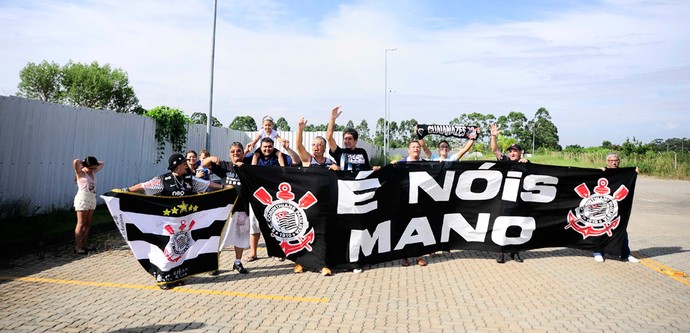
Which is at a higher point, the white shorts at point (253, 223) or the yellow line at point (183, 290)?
the white shorts at point (253, 223)

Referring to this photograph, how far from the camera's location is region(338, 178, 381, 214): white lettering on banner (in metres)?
7.04

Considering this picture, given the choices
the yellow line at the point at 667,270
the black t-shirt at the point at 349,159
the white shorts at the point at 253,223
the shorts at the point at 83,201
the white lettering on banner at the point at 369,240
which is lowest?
Answer: the yellow line at the point at 667,270

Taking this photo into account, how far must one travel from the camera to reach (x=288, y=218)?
6926 millimetres

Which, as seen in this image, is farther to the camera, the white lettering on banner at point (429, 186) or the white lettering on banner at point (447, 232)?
the white lettering on banner at point (429, 186)

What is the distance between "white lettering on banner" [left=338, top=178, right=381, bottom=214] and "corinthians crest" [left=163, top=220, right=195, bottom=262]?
2.17 metres

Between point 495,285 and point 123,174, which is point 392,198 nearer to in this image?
point 495,285

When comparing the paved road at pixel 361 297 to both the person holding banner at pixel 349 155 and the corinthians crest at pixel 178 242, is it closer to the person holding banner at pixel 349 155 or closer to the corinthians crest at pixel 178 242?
the corinthians crest at pixel 178 242

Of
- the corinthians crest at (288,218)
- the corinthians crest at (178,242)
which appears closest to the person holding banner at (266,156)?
the corinthians crest at (288,218)

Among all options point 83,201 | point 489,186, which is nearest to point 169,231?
point 83,201

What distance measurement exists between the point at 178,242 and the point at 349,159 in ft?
9.22

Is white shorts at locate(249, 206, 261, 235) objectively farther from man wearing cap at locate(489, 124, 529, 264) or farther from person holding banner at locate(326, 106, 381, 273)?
man wearing cap at locate(489, 124, 529, 264)

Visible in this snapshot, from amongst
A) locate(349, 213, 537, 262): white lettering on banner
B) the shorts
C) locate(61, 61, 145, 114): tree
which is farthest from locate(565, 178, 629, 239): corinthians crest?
locate(61, 61, 145, 114): tree

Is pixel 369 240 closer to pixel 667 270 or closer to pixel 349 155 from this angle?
pixel 349 155

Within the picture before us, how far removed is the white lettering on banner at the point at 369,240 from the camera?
7.00 metres
